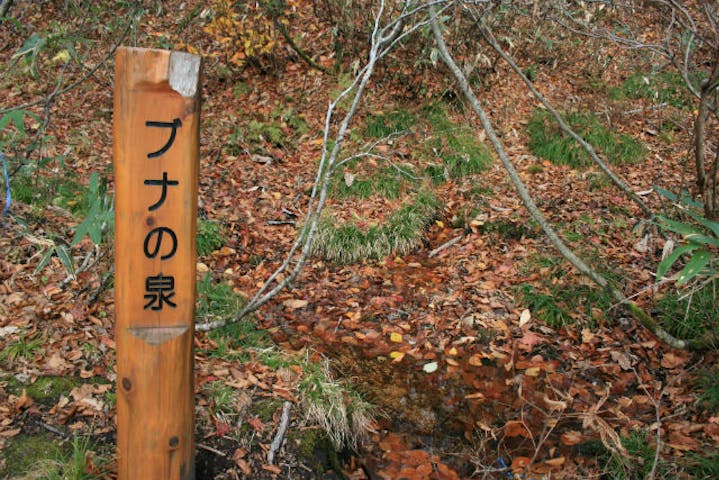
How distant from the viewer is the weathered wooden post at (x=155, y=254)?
2.09 metres

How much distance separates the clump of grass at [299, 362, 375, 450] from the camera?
11.5 feet

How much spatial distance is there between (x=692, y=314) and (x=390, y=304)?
234cm

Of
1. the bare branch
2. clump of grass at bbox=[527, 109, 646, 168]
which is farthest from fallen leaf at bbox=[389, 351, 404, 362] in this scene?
clump of grass at bbox=[527, 109, 646, 168]

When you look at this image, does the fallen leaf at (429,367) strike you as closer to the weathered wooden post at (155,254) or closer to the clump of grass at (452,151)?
the weathered wooden post at (155,254)

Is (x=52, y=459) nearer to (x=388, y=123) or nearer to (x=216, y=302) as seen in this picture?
(x=216, y=302)

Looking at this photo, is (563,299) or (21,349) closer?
(21,349)

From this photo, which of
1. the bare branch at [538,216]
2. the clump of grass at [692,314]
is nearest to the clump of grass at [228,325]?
the bare branch at [538,216]

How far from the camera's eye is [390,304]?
5195 mm

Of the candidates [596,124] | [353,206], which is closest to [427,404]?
[353,206]

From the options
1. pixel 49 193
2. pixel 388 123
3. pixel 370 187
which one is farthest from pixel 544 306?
pixel 49 193

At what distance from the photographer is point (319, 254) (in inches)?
230

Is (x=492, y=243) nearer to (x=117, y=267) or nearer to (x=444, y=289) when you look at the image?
(x=444, y=289)

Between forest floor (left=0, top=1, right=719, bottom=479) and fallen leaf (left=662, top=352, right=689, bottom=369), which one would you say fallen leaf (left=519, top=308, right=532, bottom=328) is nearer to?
forest floor (left=0, top=1, right=719, bottom=479)

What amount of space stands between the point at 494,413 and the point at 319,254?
98.8 inches
